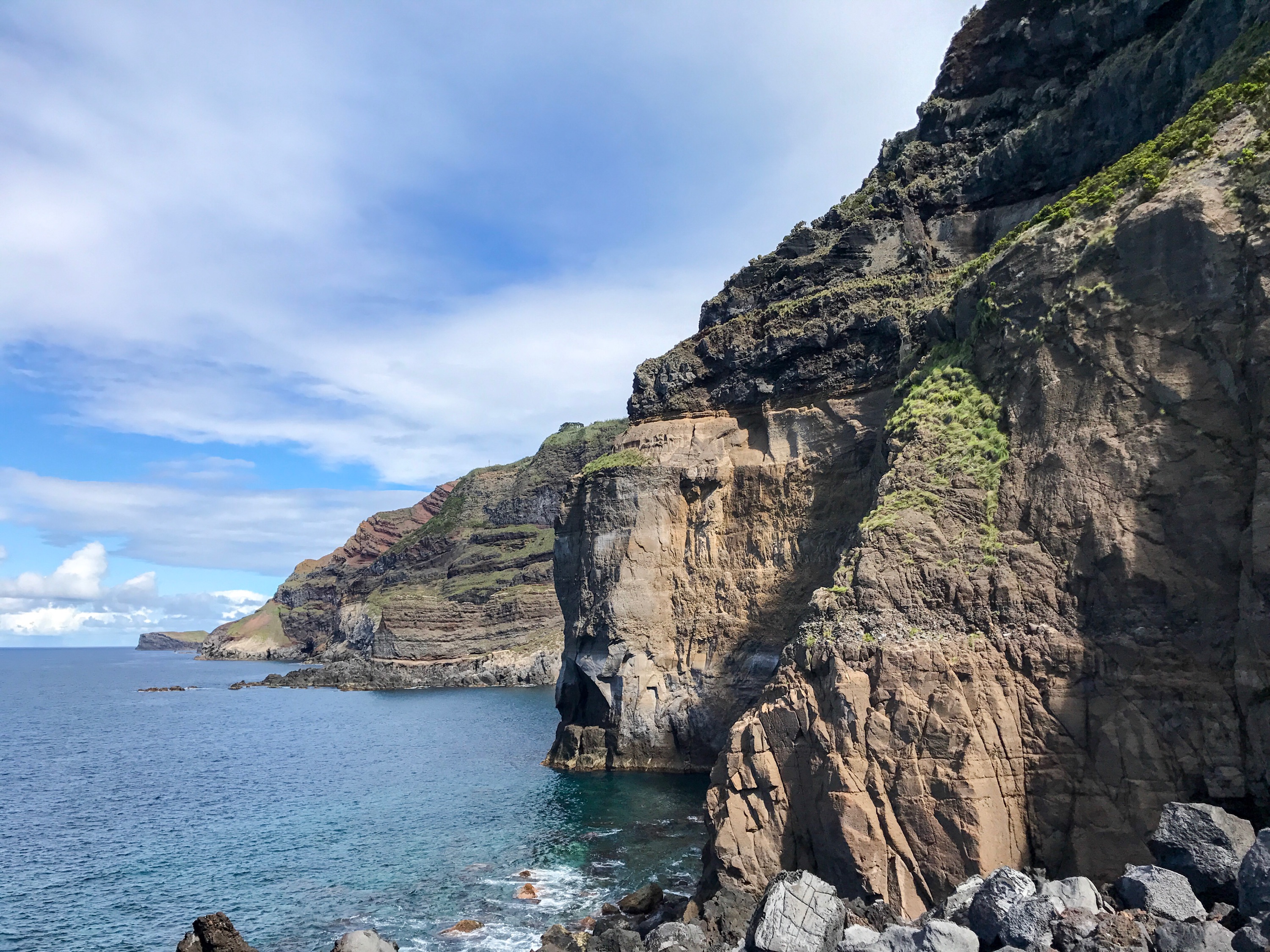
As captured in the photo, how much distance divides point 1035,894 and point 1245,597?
28.0 ft

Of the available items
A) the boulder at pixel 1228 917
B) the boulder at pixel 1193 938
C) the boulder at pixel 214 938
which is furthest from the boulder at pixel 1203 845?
the boulder at pixel 214 938

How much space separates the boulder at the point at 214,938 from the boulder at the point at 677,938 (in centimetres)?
1174

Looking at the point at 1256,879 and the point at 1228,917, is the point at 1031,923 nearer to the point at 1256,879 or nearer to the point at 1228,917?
the point at 1228,917

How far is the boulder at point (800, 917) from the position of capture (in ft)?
56.9

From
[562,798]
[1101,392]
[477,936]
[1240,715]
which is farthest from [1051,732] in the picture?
[562,798]

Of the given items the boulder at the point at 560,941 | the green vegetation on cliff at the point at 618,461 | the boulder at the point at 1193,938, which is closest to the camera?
the boulder at the point at 1193,938

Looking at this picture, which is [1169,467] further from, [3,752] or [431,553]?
[431,553]

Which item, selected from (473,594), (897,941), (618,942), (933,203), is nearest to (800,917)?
(897,941)

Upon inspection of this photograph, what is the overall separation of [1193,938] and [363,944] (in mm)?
19184

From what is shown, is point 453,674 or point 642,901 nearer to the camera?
point 642,901

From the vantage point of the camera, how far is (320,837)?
125 ft

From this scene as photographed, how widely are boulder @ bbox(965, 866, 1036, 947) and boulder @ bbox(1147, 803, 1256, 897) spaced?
2701 mm

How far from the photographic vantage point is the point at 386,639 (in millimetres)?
135625

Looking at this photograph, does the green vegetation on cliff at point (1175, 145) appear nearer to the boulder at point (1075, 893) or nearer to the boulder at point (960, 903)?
the boulder at point (1075, 893)
